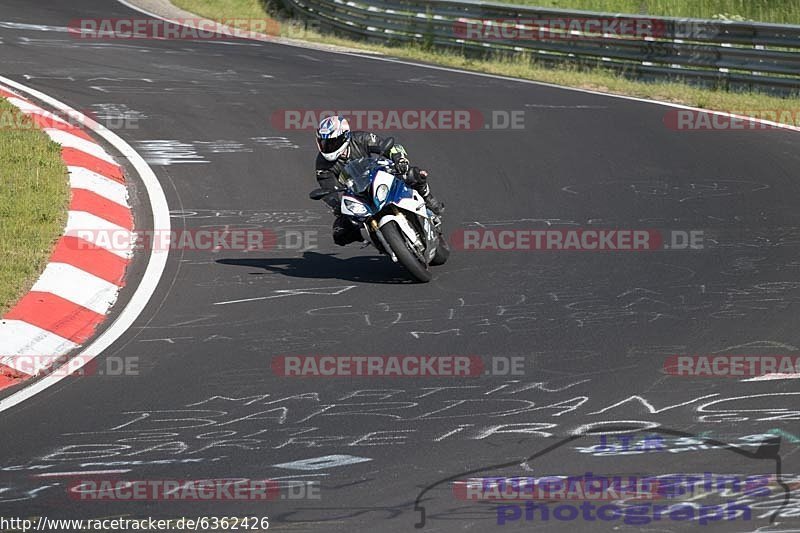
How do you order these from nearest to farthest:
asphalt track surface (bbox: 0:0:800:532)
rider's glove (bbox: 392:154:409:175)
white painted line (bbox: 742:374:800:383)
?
asphalt track surface (bbox: 0:0:800:532) < white painted line (bbox: 742:374:800:383) < rider's glove (bbox: 392:154:409:175)

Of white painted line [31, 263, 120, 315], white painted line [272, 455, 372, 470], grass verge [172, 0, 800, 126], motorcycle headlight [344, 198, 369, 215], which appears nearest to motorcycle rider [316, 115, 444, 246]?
motorcycle headlight [344, 198, 369, 215]

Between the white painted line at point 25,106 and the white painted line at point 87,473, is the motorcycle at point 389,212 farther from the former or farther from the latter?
the white painted line at point 25,106

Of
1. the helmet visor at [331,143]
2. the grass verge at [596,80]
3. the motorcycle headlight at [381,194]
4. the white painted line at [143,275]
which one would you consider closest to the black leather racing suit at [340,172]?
the helmet visor at [331,143]

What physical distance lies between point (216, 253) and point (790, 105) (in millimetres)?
9396

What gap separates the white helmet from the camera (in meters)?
9.77

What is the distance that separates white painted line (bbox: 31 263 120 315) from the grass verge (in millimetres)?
9771

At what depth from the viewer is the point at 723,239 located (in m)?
10.8

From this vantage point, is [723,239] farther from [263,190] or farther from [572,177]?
[263,190]

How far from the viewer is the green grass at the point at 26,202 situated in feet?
31.7

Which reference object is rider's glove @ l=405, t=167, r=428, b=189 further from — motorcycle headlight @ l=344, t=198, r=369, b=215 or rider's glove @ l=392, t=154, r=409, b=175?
motorcycle headlight @ l=344, t=198, r=369, b=215

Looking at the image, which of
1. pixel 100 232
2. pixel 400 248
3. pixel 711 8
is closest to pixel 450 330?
pixel 400 248

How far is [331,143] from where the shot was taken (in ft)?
32.3

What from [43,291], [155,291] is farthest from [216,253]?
[43,291]

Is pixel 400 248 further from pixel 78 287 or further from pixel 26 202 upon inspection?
pixel 26 202
